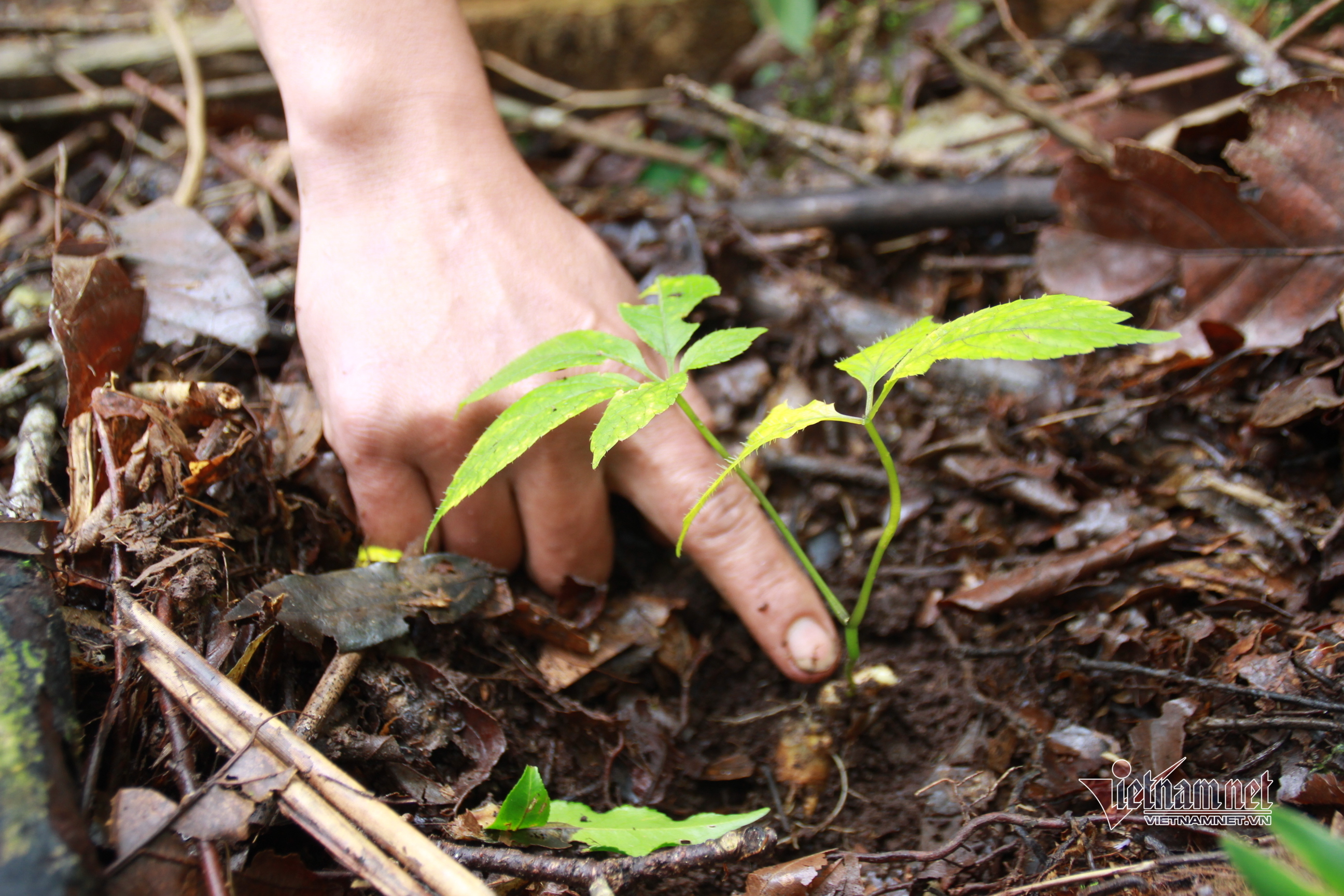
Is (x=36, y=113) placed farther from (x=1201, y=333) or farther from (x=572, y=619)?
(x=1201, y=333)

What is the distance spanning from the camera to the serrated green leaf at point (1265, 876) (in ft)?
1.90

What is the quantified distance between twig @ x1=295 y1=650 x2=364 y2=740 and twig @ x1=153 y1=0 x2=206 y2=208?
1.45 m

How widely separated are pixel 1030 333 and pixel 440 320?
1.13m

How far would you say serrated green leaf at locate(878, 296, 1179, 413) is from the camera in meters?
0.93

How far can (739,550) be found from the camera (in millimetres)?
1603

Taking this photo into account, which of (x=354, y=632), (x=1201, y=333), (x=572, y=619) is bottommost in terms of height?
(x=572, y=619)

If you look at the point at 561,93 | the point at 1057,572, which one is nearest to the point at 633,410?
the point at 1057,572

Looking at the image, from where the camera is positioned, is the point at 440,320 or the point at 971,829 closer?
the point at 971,829

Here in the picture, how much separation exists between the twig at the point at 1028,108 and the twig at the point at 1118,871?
1.81 meters

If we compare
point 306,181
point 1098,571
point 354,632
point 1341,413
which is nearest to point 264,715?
point 354,632

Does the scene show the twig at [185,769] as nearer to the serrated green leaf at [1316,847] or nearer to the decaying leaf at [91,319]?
the decaying leaf at [91,319]

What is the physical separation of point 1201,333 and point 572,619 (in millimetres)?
1599

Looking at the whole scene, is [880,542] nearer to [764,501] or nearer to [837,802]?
[764,501]

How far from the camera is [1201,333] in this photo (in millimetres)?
1721
